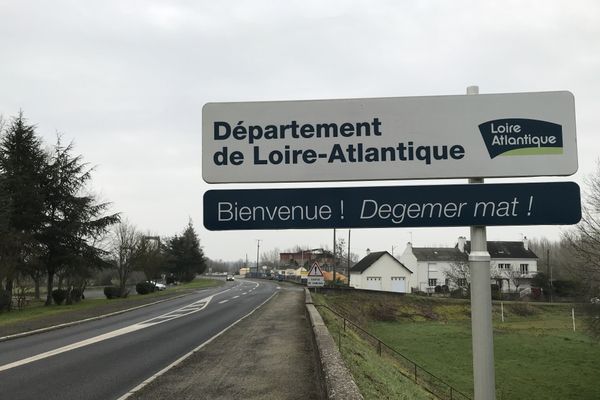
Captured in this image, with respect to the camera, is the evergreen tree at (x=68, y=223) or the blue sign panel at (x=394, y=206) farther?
the evergreen tree at (x=68, y=223)

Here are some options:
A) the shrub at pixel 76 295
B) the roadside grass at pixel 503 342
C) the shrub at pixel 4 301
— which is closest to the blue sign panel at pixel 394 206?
the roadside grass at pixel 503 342

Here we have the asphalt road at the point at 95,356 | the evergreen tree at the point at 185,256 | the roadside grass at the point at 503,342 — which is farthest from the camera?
the evergreen tree at the point at 185,256

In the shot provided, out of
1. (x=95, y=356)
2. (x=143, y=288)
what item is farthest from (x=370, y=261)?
(x=95, y=356)

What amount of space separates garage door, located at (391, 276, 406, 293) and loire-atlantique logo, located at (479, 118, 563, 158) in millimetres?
66677

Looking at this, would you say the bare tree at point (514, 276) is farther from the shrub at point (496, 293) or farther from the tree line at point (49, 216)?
the tree line at point (49, 216)

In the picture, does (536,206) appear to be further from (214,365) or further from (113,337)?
(113,337)

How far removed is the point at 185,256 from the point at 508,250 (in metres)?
52.9

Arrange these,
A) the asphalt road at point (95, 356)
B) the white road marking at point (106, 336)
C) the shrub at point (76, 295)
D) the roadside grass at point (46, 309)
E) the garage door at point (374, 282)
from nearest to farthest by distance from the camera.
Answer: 1. the asphalt road at point (95, 356)
2. the white road marking at point (106, 336)
3. the roadside grass at point (46, 309)
4. the shrub at point (76, 295)
5. the garage door at point (374, 282)

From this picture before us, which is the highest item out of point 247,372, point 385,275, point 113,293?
point 247,372

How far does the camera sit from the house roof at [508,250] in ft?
244

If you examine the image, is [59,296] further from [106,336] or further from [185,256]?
[185,256]

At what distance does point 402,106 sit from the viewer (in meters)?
3.76

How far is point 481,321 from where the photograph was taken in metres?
3.49

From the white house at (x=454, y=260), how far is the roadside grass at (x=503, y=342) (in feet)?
76.8
